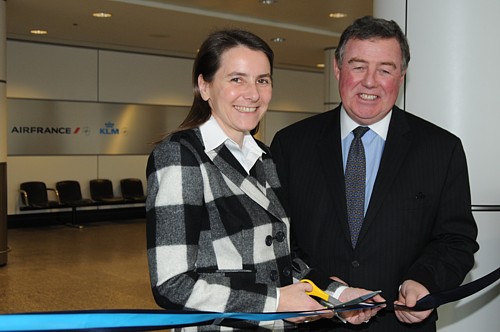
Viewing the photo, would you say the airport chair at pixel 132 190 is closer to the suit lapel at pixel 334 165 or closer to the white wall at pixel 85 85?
the white wall at pixel 85 85

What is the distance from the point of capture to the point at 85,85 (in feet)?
47.2

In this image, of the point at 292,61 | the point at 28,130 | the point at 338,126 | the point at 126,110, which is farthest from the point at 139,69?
the point at 338,126

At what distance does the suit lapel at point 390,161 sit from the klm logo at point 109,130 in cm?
1276

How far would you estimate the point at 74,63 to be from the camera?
1417cm

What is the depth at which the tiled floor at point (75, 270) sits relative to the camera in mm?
7266

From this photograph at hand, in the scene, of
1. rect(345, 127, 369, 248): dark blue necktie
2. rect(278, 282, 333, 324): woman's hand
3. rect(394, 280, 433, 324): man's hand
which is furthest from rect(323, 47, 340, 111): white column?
rect(278, 282, 333, 324): woman's hand

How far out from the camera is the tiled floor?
727 centimetres

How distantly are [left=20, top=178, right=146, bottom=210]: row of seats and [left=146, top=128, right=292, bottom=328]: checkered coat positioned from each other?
38.5ft

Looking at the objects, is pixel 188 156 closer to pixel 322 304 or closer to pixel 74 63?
pixel 322 304

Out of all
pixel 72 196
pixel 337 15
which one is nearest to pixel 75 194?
pixel 72 196

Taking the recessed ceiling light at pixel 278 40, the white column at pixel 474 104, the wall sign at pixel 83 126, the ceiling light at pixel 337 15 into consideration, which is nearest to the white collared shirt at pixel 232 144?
the white column at pixel 474 104

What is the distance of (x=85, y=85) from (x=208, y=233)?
1308 centimetres

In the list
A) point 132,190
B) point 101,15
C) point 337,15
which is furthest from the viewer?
point 132,190

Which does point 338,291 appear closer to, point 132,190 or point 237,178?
point 237,178
